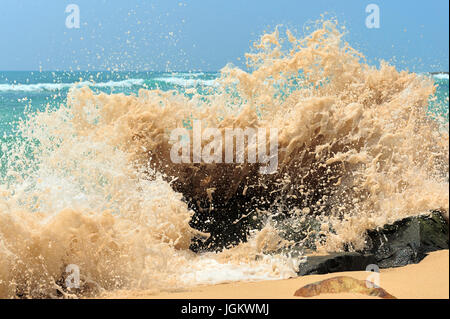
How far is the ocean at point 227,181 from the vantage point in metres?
3.33

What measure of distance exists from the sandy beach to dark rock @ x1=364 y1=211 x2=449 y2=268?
6.9 inches

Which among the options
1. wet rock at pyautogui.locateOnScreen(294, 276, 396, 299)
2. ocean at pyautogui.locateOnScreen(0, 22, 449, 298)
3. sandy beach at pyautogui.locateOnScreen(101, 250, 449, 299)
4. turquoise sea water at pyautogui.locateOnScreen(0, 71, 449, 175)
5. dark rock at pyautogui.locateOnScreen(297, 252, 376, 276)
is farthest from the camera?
turquoise sea water at pyautogui.locateOnScreen(0, 71, 449, 175)

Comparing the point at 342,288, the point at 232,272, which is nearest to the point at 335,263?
the point at 232,272

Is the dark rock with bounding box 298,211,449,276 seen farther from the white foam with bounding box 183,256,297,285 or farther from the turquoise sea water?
the turquoise sea water

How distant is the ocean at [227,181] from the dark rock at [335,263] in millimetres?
141

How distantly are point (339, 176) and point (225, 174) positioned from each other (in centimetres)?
104

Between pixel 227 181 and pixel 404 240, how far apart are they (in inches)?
66.8

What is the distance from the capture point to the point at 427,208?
3602 millimetres

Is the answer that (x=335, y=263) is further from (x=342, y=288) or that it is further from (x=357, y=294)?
(x=357, y=294)

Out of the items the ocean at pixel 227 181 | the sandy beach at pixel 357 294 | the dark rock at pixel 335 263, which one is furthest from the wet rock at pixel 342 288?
the dark rock at pixel 335 263

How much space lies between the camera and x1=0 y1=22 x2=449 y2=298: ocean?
10.9 ft

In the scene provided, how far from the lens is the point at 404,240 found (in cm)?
383

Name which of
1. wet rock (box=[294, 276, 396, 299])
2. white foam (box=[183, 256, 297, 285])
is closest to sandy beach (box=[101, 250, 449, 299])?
wet rock (box=[294, 276, 396, 299])

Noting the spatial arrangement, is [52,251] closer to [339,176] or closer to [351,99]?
[339,176]
